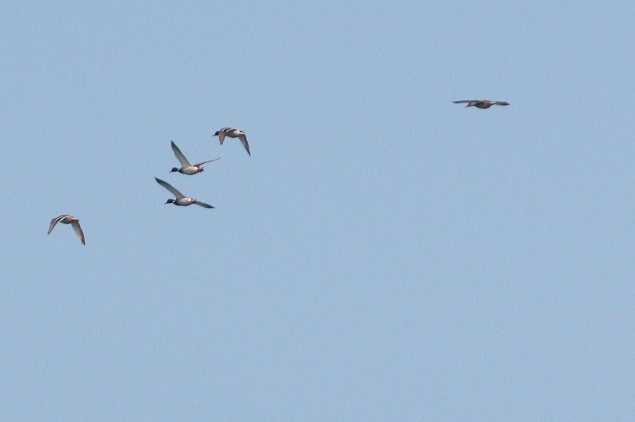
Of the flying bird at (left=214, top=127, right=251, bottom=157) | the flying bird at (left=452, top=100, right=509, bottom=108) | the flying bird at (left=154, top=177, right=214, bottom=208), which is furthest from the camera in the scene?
the flying bird at (left=214, top=127, right=251, bottom=157)

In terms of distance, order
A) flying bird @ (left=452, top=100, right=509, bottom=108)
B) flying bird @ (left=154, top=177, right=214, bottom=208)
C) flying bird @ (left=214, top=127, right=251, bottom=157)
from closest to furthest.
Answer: flying bird @ (left=452, top=100, right=509, bottom=108)
flying bird @ (left=154, top=177, right=214, bottom=208)
flying bird @ (left=214, top=127, right=251, bottom=157)

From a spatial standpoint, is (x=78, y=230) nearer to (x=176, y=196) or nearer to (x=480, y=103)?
Answer: (x=176, y=196)

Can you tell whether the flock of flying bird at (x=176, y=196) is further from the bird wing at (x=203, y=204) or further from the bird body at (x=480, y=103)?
the bird body at (x=480, y=103)

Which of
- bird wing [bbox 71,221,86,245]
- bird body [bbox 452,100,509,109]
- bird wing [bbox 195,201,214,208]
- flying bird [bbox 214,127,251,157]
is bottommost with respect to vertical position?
bird wing [bbox 71,221,86,245]

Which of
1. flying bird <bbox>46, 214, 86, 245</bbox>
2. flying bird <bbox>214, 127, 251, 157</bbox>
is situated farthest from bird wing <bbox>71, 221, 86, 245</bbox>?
flying bird <bbox>214, 127, 251, 157</bbox>

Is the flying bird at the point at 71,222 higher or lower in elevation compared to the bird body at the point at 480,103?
lower

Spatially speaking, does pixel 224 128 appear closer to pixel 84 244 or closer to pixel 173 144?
pixel 173 144

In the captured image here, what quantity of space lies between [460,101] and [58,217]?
32.1 meters

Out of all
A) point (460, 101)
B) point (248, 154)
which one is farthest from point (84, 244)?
point (460, 101)

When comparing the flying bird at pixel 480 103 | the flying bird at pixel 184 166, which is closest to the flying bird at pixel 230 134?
the flying bird at pixel 184 166

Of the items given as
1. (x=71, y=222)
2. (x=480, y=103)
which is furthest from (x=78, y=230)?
(x=480, y=103)

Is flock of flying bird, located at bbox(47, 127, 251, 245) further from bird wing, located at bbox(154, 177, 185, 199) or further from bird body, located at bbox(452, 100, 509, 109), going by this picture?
bird body, located at bbox(452, 100, 509, 109)

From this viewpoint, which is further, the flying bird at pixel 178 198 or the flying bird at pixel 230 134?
the flying bird at pixel 230 134

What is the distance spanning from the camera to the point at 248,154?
341 ft
